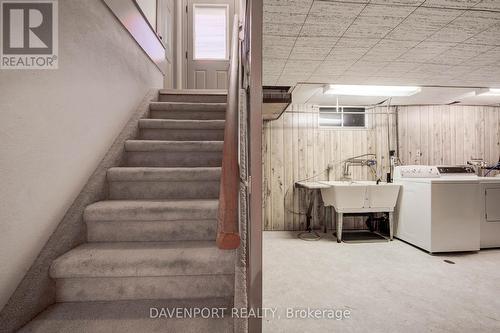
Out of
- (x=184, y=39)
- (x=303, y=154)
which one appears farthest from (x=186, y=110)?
(x=184, y=39)

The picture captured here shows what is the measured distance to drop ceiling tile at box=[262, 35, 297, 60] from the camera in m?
2.40

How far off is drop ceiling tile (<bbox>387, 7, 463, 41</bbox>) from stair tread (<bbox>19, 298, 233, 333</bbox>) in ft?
8.32

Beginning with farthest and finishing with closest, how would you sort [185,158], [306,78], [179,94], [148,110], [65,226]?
[306,78] → [179,94] → [148,110] → [185,158] → [65,226]

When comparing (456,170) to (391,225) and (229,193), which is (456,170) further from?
(229,193)

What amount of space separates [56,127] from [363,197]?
156 inches

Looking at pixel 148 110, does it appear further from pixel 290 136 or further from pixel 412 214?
pixel 412 214

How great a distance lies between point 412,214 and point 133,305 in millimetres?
4050

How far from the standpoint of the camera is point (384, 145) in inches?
199

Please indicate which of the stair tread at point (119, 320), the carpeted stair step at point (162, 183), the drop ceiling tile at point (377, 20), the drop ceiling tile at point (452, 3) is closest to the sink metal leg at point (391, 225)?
the drop ceiling tile at point (377, 20)

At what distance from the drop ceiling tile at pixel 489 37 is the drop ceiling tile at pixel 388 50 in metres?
0.52

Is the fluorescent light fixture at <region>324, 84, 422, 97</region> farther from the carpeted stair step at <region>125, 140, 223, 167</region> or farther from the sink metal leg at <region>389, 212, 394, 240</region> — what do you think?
the carpeted stair step at <region>125, 140, 223, 167</region>

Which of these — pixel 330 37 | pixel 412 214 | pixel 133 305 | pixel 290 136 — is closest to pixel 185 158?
pixel 133 305

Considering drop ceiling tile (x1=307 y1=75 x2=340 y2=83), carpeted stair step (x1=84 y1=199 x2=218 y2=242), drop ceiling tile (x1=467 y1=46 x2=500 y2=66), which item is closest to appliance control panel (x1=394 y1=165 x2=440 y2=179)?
drop ceiling tile (x1=467 y1=46 x2=500 y2=66)

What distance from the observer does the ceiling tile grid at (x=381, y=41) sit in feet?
6.40
